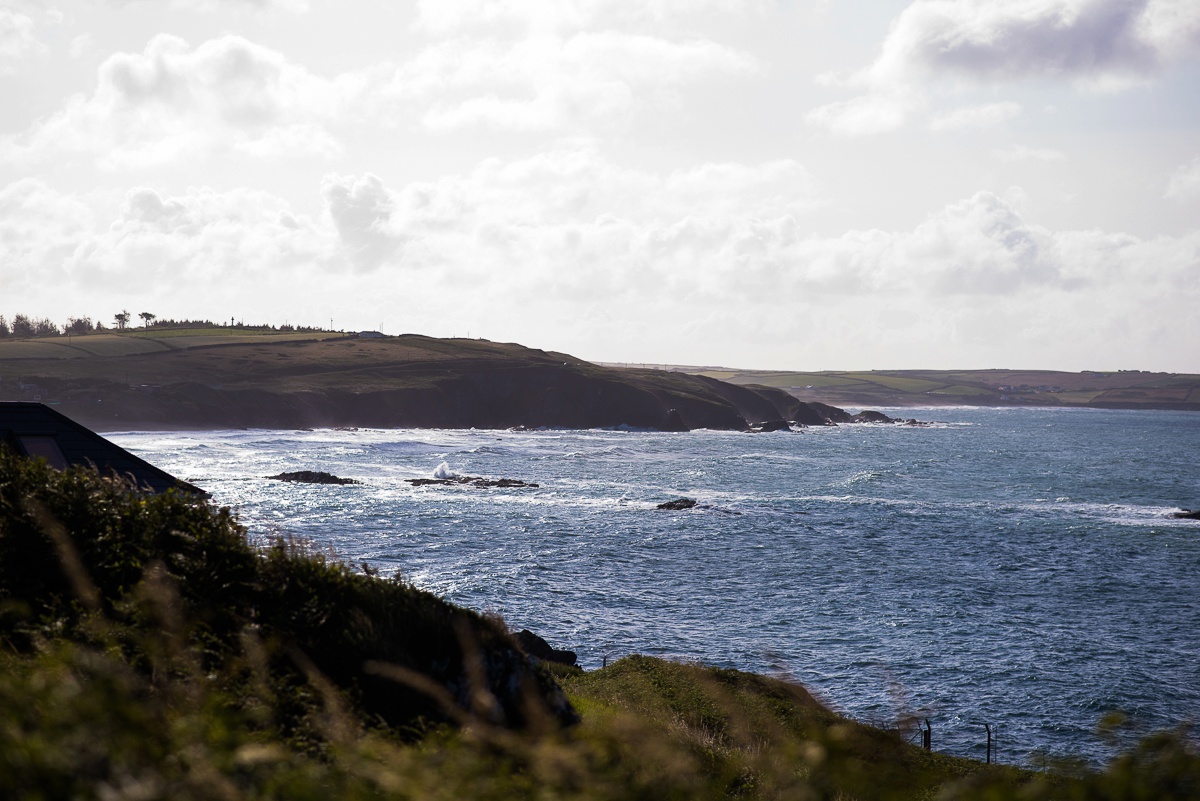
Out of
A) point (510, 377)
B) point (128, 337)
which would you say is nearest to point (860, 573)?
point (510, 377)

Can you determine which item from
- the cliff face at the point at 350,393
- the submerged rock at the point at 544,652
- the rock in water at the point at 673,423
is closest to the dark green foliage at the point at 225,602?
the submerged rock at the point at 544,652

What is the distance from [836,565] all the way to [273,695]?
46.4m

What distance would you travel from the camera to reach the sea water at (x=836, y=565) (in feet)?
102

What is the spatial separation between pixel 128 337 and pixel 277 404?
64450mm

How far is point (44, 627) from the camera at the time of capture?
9383mm

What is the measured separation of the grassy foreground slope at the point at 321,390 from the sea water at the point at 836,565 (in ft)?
119

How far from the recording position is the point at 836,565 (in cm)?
5172

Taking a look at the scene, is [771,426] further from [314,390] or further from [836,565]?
[836,565]

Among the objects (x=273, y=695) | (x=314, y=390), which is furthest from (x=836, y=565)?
(x=314, y=390)

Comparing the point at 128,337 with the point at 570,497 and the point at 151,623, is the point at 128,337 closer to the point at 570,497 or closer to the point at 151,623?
the point at 570,497

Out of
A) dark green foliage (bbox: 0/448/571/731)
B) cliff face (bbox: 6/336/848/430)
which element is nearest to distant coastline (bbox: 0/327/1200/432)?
cliff face (bbox: 6/336/848/430)

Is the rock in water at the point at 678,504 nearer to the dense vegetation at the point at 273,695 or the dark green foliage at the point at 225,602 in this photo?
the dense vegetation at the point at 273,695

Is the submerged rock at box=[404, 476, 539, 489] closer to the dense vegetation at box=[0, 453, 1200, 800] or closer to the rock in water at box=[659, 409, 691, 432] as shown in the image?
the dense vegetation at box=[0, 453, 1200, 800]

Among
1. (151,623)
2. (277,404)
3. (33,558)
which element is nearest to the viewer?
(151,623)
